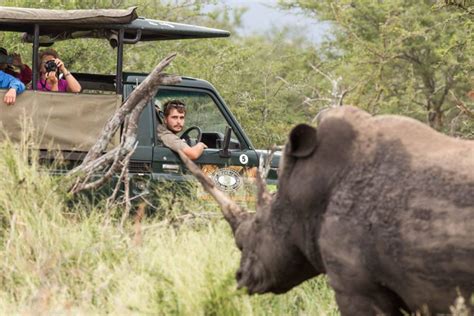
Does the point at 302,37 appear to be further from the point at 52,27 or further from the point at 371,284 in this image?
the point at 371,284

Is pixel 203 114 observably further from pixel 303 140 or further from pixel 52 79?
pixel 303 140

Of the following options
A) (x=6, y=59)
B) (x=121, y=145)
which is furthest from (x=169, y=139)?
(x=121, y=145)

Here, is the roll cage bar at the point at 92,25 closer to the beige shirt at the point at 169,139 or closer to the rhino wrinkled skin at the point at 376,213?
the beige shirt at the point at 169,139

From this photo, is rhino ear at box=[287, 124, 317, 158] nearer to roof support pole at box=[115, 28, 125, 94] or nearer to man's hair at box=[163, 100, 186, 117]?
roof support pole at box=[115, 28, 125, 94]

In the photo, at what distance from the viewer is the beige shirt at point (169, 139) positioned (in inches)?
422

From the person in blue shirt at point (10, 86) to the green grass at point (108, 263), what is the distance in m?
2.17

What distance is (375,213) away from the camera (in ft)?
17.6

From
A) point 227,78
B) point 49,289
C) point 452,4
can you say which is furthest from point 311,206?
point 227,78

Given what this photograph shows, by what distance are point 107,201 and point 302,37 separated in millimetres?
37168

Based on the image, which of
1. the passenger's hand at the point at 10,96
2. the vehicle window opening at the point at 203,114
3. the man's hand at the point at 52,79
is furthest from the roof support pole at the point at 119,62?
the passenger's hand at the point at 10,96

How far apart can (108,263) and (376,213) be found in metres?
2.27

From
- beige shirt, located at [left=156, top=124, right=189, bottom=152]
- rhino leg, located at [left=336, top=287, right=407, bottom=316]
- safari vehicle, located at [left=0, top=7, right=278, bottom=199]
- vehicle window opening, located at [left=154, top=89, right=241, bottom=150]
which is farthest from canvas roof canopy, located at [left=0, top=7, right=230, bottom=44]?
rhino leg, located at [left=336, top=287, right=407, bottom=316]

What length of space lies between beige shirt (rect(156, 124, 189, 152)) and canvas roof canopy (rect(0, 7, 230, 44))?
881mm

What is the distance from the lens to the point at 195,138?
1178 centimetres
